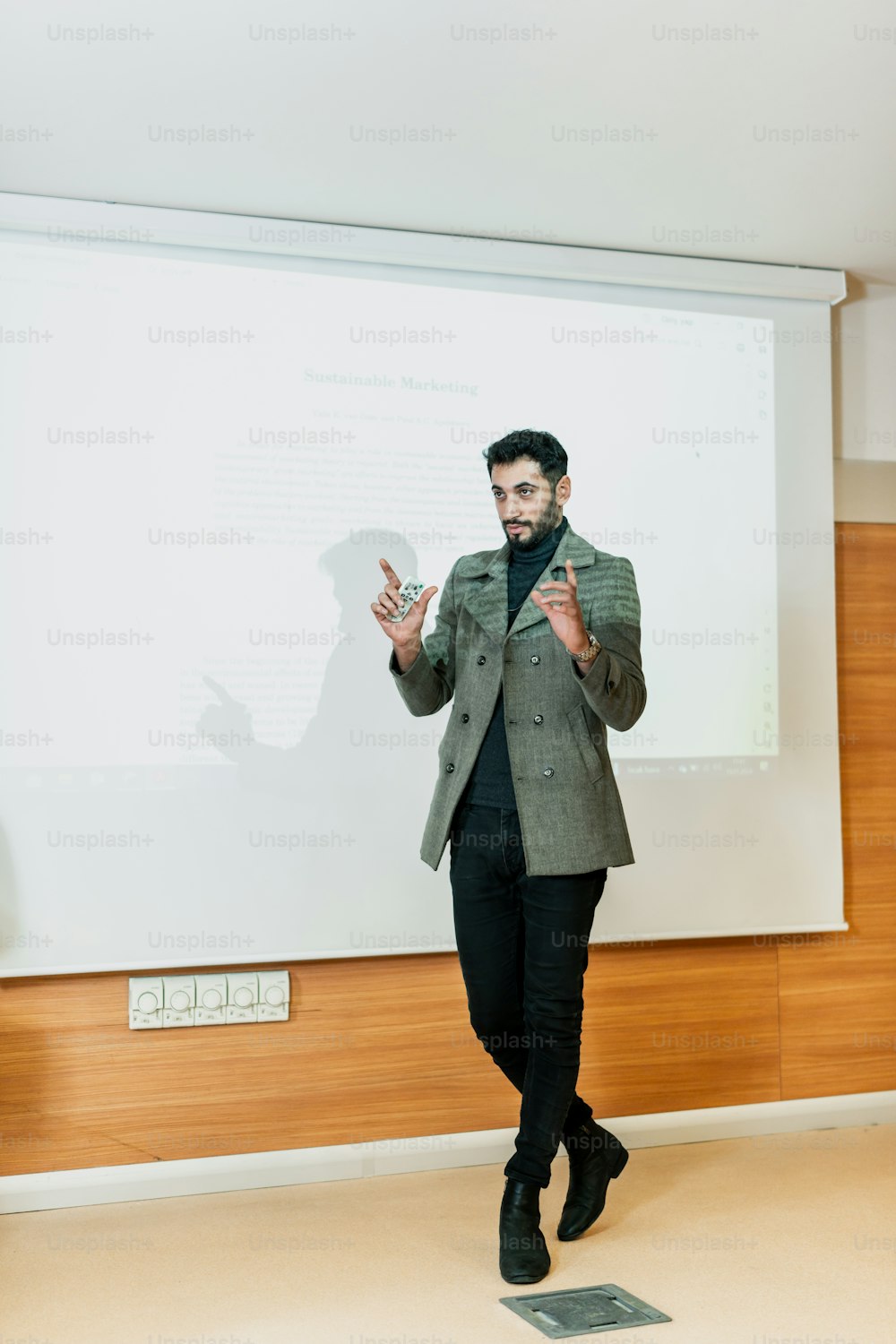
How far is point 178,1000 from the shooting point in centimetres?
268

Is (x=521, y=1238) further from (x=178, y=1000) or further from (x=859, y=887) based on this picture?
(x=859, y=887)

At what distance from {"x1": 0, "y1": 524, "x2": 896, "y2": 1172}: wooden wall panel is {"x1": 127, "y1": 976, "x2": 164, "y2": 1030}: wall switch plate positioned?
3cm

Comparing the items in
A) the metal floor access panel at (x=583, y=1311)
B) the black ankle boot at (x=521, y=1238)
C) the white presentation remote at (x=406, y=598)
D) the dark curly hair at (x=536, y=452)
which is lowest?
the metal floor access panel at (x=583, y=1311)

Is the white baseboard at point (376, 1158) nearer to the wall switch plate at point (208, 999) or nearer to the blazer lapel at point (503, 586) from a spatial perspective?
the wall switch plate at point (208, 999)

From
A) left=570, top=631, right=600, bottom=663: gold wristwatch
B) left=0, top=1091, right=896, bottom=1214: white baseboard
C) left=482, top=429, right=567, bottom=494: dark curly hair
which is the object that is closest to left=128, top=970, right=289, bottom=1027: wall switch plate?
left=0, top=1091, right=896, bottom=1214: white baseboard

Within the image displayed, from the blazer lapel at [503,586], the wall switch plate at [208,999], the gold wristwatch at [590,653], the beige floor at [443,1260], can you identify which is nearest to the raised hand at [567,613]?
the gold wristwatch at [590,653]

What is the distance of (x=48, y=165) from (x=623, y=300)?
1450mm

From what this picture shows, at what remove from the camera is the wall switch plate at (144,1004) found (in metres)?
2.66

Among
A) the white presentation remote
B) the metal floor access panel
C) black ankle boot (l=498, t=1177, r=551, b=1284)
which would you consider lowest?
the metal floor access panel

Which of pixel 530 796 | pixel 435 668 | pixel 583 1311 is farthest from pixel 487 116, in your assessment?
pixel 583 1311

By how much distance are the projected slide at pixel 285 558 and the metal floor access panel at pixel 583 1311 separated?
0.93m

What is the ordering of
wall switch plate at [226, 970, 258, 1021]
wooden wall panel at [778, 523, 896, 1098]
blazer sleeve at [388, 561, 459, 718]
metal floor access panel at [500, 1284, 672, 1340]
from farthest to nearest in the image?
wooden wall panel at [778, 523, 896, 1098] < wall switch plate at [226, 970, 258, 1021] < blazer sleeve at [388, 561, 459, 718] < metal floor access panel at [500, 1284, 672, 1340]

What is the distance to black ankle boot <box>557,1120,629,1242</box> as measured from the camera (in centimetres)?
232

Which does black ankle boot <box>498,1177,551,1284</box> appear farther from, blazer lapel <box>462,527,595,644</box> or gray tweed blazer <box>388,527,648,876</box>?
blazer lapel <box>462,527,595,644</box>
